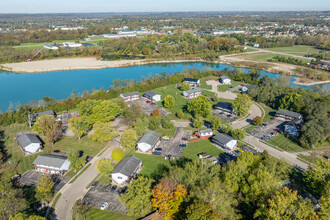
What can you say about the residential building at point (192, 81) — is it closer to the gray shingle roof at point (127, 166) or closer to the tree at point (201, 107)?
the tree at point (201, 107)

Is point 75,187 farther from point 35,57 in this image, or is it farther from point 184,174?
point 35,57

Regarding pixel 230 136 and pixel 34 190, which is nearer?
pixel 34 190

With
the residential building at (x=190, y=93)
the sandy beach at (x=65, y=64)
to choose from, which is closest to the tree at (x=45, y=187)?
the residential building at (x=190, y=93)

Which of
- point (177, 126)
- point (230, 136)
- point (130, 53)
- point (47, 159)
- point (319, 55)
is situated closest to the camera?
point (47, 159)

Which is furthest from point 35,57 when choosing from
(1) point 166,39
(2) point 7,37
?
(1) point 166,39

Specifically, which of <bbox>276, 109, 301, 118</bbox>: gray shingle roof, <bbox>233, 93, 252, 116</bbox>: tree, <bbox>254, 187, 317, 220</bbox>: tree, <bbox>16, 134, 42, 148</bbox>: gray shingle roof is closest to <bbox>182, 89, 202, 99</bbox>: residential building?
<bbox>233, 93, 252, 116</bbox>: tree

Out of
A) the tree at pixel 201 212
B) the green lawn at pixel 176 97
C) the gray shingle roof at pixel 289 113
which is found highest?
the tree at pixel 201 212
